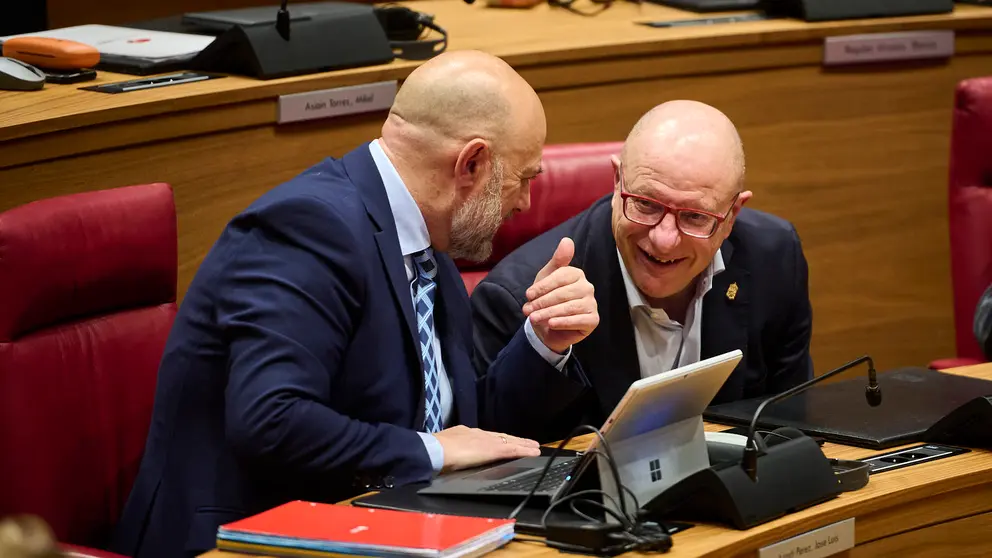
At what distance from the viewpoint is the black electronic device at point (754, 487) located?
1652mm

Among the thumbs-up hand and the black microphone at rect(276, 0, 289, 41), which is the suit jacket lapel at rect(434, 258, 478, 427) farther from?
the black microphone at rect(276, 0, 289, 41)

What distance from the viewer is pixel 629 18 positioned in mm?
3617

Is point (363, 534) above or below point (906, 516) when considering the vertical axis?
above

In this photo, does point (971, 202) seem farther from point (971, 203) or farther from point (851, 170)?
point (851, 170)

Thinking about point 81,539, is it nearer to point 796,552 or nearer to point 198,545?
point 198,545

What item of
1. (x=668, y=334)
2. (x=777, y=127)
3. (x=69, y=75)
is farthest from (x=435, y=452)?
(x=777, y=127)

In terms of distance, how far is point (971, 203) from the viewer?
294 cm

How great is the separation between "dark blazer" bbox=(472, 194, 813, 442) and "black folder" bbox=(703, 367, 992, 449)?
0.56ft

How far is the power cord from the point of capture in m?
1.56

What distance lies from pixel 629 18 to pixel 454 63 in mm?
1668

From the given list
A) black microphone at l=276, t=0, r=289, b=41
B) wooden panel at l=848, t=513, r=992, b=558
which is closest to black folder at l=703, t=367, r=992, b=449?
wooden panel at l=848, t=513, r=992, b=558

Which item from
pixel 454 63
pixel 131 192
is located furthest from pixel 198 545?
pixel 454 63

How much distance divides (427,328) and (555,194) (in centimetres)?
61

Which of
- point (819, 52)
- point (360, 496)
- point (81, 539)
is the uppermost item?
point (819, 52)
